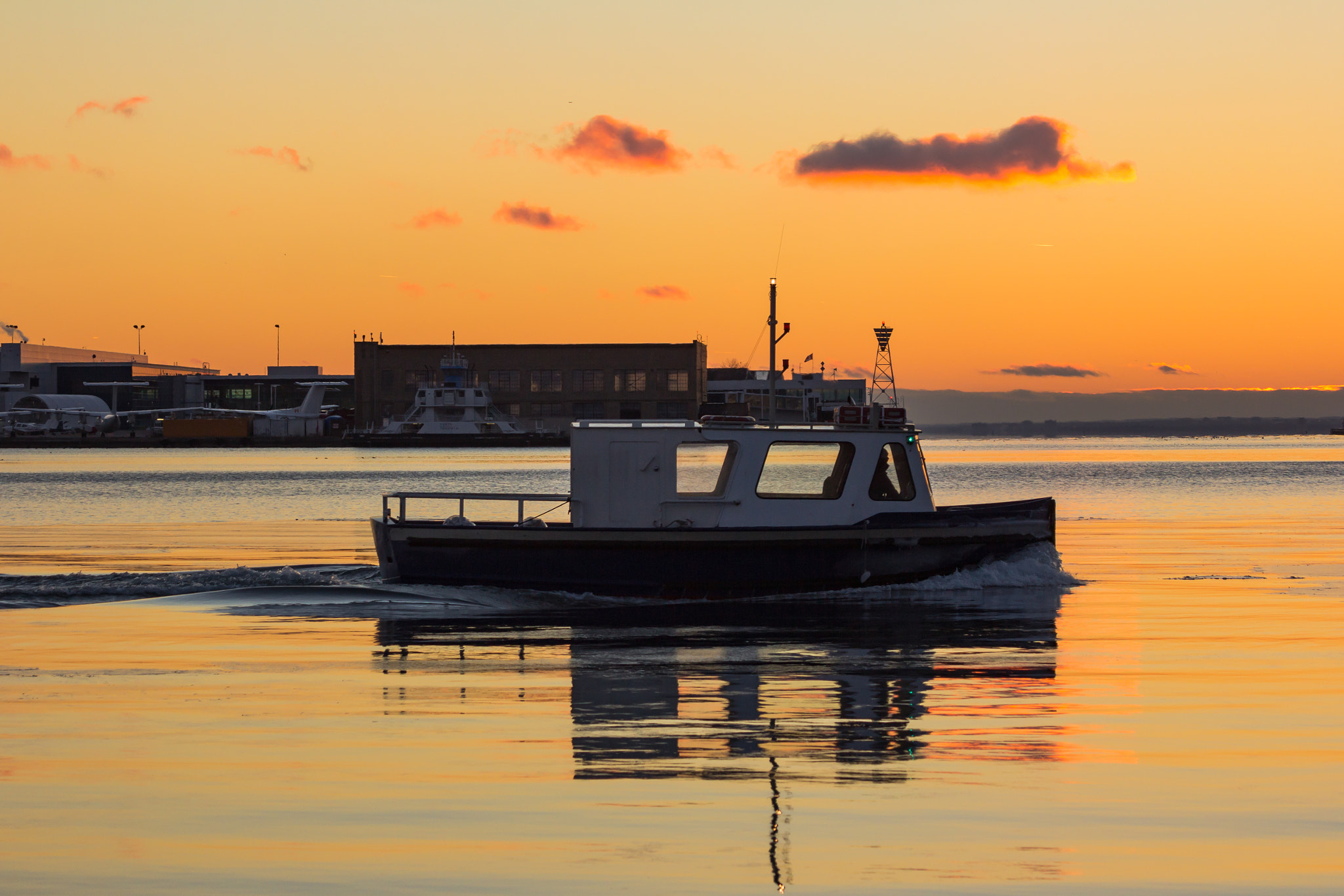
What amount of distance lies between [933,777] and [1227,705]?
4.03 meters

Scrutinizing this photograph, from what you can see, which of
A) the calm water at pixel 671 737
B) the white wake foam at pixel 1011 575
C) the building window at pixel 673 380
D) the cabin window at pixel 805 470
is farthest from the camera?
the building window at pixel 673 380

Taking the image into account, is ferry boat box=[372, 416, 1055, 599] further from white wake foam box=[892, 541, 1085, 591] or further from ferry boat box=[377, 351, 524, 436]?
ferry boat box=[377, 351, 524, 436]

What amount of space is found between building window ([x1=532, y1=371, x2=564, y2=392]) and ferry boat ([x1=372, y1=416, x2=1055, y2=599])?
12977 centimetres

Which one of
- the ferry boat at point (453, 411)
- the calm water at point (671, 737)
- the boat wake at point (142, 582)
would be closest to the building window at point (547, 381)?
the ferry boat at point (453, 411)

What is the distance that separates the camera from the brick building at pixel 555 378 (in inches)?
5733

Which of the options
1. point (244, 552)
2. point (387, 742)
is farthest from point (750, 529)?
point (244, 552)

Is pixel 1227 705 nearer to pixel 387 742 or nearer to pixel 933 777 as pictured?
pixel 933 777

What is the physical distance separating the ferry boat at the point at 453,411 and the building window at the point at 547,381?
5.00m

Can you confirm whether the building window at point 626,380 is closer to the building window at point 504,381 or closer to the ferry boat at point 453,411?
the ferry boat at point 453,411

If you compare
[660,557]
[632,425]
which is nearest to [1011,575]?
[660,557]

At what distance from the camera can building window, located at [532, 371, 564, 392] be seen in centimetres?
14912

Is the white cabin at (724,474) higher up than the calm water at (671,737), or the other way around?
the white cabin at (724,474)

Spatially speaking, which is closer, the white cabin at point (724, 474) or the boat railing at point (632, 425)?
the boat railing at point (632, 425)

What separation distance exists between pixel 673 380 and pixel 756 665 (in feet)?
433
